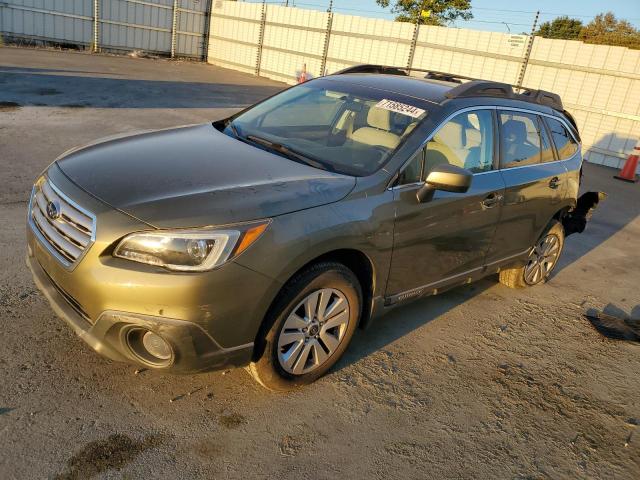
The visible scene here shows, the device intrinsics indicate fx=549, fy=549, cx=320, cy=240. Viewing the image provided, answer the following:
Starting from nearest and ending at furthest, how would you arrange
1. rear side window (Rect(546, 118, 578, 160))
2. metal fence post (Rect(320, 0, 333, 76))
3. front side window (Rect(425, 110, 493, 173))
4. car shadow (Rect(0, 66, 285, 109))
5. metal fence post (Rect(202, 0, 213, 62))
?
front side window (Rect(425, 110, 493, 173)) < rear side window (Rect(546, 118, 578, 160)) < car shadow (Rect(0, 66, 285, 109)) < metal fence post (Rect(320, 0, 333, 76)) < metal fence post (Rect(202, 0, 213, 62))

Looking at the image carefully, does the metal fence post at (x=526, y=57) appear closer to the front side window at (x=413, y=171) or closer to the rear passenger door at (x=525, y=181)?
the rear passenger door at (x=525, y=181)

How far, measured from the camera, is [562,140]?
506cm

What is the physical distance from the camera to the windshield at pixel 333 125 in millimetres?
3486

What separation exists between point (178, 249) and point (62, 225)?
707 mm

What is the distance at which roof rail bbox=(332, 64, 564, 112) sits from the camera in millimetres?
3980

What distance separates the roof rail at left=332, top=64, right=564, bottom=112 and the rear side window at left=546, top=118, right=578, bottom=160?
17 centimetres

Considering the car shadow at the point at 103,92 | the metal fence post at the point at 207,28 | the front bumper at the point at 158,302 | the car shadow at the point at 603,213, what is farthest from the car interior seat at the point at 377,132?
the metal fence post at the point at 207,28

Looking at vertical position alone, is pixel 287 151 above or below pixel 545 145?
below

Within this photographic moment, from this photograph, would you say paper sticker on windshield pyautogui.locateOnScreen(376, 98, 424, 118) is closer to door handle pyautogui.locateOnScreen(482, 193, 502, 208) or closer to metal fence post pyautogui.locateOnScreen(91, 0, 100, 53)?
door handle pyautogui.locateOnScreen(482, 193, 502, 208)

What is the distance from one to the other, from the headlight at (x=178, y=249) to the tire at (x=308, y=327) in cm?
48

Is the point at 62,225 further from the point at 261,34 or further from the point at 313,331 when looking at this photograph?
the point at 261,34

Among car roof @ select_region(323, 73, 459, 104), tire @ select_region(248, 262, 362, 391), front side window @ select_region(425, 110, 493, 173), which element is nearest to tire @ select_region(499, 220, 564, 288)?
front side window @ select_region(425, 110, 493, 173)

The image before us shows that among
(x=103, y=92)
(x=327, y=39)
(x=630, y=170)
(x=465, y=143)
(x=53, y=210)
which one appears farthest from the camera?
(x=327, y=39)

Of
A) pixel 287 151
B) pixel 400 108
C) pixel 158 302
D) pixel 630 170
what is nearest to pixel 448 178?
pixel 400 108
